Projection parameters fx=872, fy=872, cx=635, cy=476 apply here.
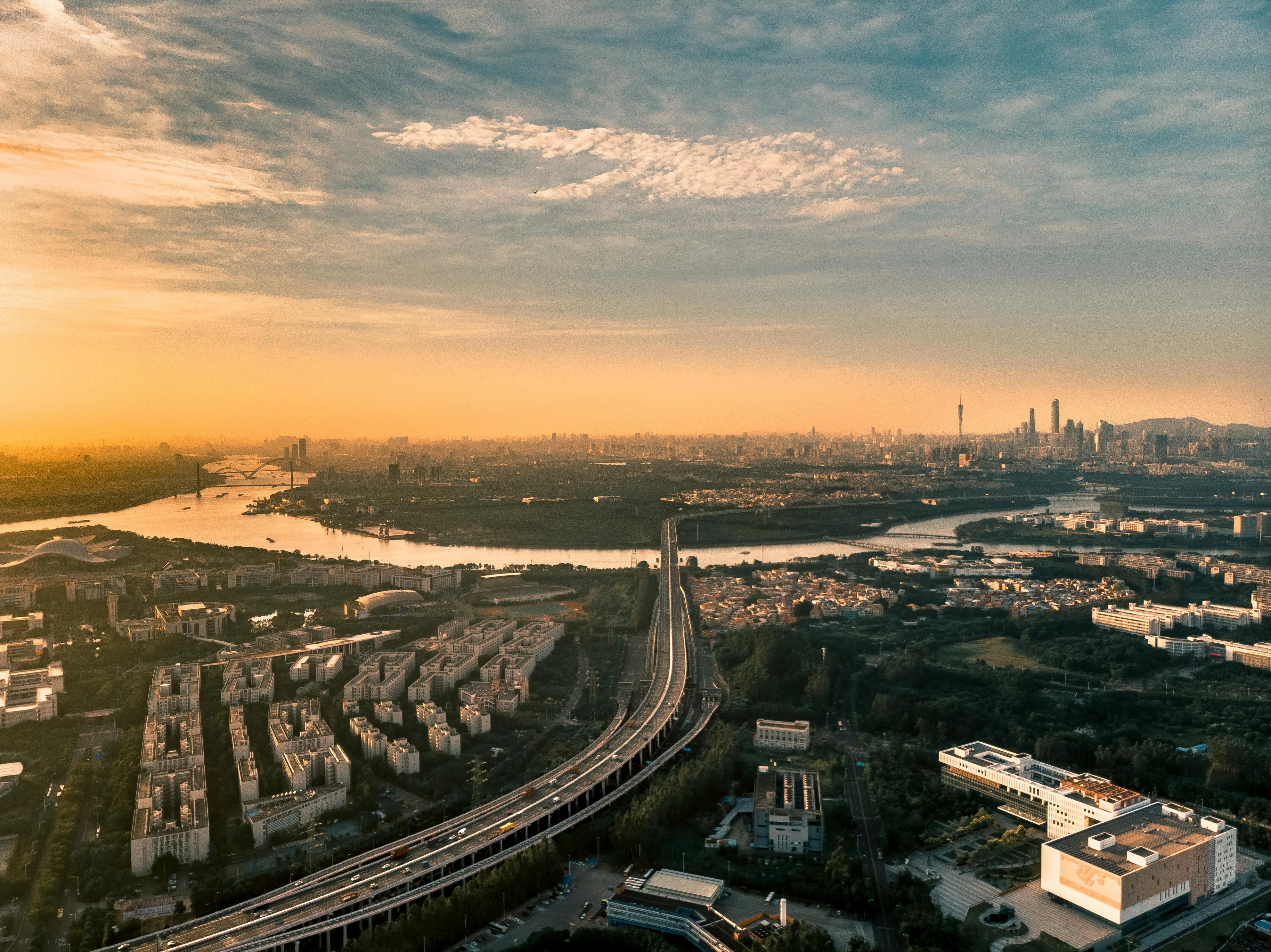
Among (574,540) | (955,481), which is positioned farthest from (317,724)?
(955,481)

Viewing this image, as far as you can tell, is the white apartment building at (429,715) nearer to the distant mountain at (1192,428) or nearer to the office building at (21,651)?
the office building at (21,651)

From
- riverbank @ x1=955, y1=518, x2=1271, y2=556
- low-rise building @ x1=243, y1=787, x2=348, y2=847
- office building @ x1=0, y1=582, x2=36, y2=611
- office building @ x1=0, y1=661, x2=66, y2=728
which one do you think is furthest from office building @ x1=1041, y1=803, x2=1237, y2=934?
riverbank @ x1=955, y1=518, x2=1271, y2=556

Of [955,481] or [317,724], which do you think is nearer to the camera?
[317,724]

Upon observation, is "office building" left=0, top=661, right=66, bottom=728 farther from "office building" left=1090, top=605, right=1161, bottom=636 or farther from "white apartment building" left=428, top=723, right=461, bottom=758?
"office building" left=1090, top=605, right=1161, bottom=636

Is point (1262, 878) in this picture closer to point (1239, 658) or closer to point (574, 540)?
point (1239, 658)

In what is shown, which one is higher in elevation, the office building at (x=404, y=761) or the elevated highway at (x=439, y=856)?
the office building at (x=404, y=761)

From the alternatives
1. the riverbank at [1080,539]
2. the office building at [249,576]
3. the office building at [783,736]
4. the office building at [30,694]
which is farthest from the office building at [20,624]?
the riverbank at [1080,539]
